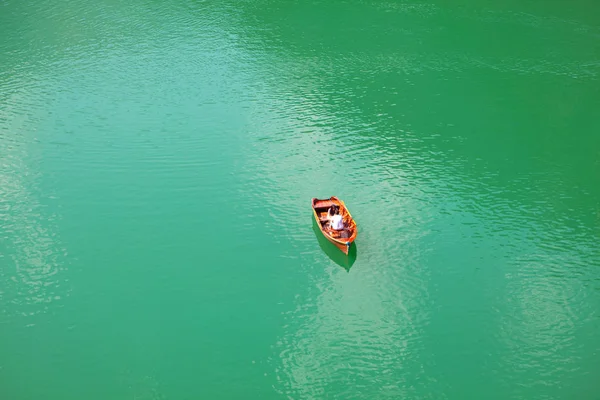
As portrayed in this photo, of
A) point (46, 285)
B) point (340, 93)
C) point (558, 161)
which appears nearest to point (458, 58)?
point (340, 93)

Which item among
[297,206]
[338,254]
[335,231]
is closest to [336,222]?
[335,231]

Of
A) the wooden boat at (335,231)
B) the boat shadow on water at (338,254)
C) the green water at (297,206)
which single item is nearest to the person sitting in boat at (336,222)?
the wooden boat at (335,231)

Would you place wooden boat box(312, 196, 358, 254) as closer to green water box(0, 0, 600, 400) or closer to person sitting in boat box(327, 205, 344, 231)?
person sitting in boat box(327, 205, 344, 231)

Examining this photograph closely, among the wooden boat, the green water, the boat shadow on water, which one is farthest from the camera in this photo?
the boat shadow on water

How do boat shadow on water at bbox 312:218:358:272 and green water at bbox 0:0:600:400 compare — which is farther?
boat shadow on water at bbox 312:218:358:272

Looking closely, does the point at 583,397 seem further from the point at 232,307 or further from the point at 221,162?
the point at 221,162

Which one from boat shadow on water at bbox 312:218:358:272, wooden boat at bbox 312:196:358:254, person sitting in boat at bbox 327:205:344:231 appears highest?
person sitting in boat at bbox 327:205:344:231

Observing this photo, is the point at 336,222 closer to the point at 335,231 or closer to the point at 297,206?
the point at 335,231

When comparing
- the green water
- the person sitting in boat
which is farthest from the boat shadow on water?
the person sitting in boat
